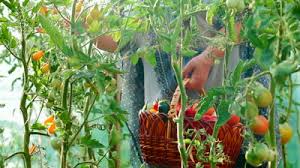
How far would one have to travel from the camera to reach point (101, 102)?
3.10 ft

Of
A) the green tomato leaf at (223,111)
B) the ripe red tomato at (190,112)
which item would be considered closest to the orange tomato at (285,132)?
the green tomato leaf at (223,111)

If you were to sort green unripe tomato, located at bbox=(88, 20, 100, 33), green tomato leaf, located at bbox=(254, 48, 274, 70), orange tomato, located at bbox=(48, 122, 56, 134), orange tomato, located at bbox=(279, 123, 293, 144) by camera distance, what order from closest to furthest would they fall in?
green tomato leaf, located at bbox=(254, 48, 274, 70)
orange tomato, located at bbox=(279, 123, 293, 144)
green unripe tomato, located at bbox=(88, 20, 100, 33)
orange tomato, located at bbox=(48, 122, 56, 134)

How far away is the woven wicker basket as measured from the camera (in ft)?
3.52

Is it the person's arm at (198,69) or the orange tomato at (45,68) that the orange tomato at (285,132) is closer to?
the person's arm at (198,69)

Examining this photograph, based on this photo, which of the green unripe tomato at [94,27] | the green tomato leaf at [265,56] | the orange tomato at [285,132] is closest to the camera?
the green tomato leaf at [265,56]

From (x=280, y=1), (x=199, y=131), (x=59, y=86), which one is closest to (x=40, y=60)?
(x=59, y=86)

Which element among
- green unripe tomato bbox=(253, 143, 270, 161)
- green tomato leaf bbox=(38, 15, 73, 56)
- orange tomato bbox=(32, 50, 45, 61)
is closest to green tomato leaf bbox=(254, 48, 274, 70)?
green unripe tomato bbox=(253, 143, 270, 161)

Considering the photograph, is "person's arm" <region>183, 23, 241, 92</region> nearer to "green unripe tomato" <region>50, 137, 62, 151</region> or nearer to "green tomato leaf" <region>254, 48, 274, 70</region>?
"green unripe tomato" <region>50, 137, 62, 151</region>

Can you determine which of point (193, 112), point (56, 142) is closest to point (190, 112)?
point (193, 112)

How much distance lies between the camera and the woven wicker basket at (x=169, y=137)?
1.07 m

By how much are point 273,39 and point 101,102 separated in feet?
1.05

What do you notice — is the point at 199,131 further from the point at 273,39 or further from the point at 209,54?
the point at 273,39

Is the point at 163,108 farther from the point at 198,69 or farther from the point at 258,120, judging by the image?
the point at 258,120

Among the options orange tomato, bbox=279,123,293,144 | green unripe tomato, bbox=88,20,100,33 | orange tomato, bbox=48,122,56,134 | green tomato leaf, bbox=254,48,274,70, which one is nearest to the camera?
green tomato leaf, bbox=254,48,274,70
